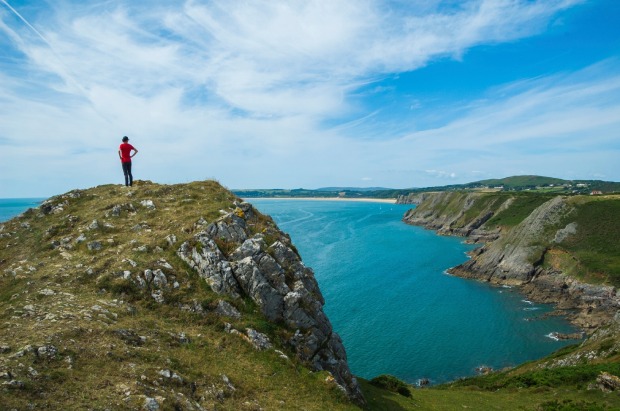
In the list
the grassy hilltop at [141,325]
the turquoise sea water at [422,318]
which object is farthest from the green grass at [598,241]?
the grassy hilltop at [141,325]

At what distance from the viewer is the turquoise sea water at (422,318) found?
188ft

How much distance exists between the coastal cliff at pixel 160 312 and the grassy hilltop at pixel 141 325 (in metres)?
0.07

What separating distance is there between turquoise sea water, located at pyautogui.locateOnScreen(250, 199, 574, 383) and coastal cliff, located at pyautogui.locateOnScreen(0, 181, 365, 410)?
116ft

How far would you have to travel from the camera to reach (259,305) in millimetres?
22188

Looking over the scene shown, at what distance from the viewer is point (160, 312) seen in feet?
65.7

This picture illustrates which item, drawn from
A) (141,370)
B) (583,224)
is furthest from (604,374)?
(583,224)

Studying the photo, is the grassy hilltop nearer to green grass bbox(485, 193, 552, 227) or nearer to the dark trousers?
the dark trousers

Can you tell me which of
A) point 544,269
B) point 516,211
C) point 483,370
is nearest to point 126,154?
point 483,370

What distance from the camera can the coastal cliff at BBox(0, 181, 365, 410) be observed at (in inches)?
558

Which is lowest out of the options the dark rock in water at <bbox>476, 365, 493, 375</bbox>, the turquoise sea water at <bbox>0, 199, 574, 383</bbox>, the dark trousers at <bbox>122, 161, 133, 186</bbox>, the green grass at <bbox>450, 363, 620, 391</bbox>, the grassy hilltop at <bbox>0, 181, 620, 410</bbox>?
the dark rock in water at <bbox>476, 365, 493, 375</bbox>

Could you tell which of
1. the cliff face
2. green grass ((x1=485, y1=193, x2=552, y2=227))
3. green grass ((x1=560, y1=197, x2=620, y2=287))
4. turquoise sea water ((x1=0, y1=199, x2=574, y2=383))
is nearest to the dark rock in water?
turquoise sea water ((x1=0, y1=199, x2=574, y2=383))

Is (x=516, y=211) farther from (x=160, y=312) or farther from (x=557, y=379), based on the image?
(x=160, y=312)

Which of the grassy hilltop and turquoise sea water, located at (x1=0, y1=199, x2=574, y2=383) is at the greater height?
the grassy hilltop

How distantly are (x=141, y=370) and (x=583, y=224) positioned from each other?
409ft
